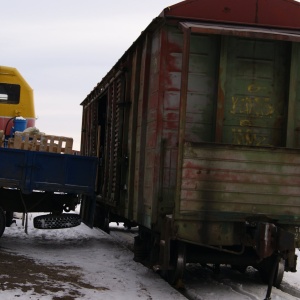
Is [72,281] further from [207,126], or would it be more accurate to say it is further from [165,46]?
[165,46]

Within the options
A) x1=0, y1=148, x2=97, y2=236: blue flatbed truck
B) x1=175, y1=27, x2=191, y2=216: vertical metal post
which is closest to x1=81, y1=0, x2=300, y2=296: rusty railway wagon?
x1=175, y1=27, x2=191, y2=216: vertical metal post

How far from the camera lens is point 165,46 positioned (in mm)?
7508

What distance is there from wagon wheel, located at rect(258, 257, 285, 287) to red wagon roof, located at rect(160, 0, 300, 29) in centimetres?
344

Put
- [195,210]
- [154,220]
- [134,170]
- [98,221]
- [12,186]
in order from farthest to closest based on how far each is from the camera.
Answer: [98,221]
[12,186]
[134,170]
[154,220]
[195,210]

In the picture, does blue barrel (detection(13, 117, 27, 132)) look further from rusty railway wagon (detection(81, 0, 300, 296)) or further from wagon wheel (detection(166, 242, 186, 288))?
wagon wheel (detection(166, 242, 186, 288))

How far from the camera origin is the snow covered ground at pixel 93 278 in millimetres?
6949

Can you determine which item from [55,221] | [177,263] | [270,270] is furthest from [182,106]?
[55,221]

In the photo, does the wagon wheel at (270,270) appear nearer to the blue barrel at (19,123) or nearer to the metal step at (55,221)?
the metal step at (55,221)

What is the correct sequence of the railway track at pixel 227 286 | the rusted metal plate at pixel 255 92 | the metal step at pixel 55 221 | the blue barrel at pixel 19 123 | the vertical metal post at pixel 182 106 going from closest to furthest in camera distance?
the vertical metal post at pixel 182 106, the railway track at pixel 227 286, the rusted metal plate at pixel 255 92, the metal step at pixel 55 221, the blue barrel at pixel 19 123

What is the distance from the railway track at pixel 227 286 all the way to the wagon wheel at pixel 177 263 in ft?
0.58

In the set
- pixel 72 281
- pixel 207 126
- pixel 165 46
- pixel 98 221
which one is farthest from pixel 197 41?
pixel 98 221

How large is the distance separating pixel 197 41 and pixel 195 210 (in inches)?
95.0

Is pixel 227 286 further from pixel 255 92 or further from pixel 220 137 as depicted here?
pixel 255 92

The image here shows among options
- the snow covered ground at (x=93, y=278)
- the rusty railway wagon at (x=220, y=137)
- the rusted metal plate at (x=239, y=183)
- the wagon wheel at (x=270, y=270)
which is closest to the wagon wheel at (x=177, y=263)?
the rusty railway wagon at (x=220, y=137)
